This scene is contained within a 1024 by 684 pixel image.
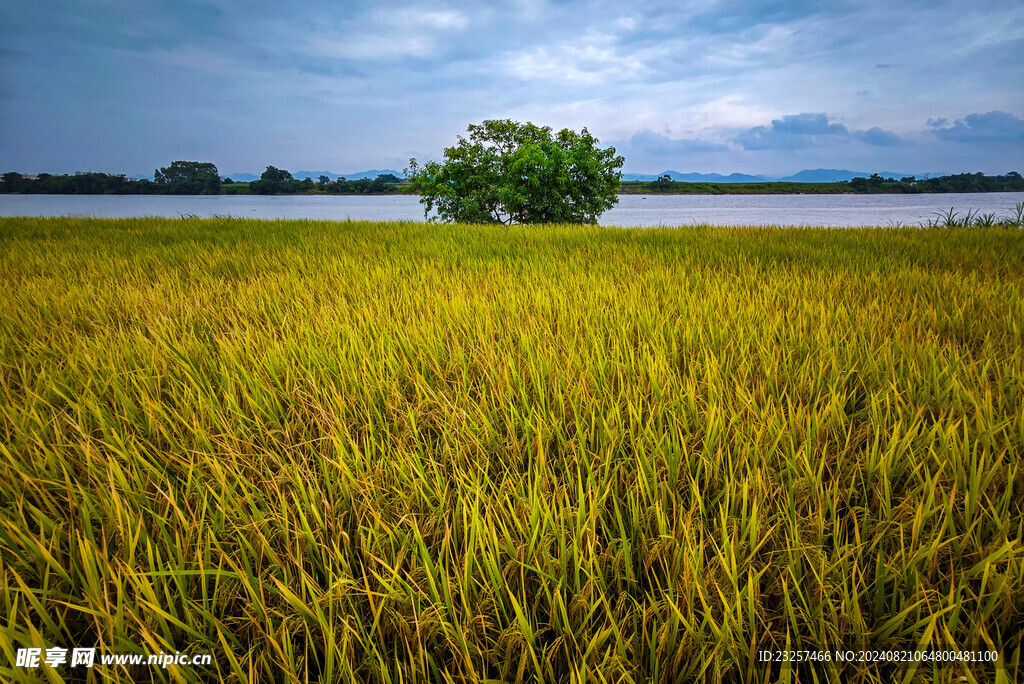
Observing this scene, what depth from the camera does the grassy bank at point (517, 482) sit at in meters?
0.59

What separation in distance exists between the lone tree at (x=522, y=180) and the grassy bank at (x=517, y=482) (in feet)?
39.8

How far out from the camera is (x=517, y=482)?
2.91 ft

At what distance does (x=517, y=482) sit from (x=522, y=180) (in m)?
13.6

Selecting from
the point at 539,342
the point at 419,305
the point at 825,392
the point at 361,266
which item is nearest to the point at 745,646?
the point at 825,392

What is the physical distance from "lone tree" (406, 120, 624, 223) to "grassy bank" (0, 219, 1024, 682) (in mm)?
12128

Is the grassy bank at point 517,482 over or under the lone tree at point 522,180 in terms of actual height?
under

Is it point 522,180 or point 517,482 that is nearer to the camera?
point 517,482

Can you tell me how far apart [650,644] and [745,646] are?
4.6 inches

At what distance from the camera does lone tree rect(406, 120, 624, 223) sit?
44.3 feet

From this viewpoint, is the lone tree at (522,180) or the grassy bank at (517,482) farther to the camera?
the lone tree at (522,180)

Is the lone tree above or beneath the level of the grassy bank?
above

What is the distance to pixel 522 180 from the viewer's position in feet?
44.1

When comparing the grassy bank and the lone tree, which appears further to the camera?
the lone tree

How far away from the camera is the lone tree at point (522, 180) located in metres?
13.5
